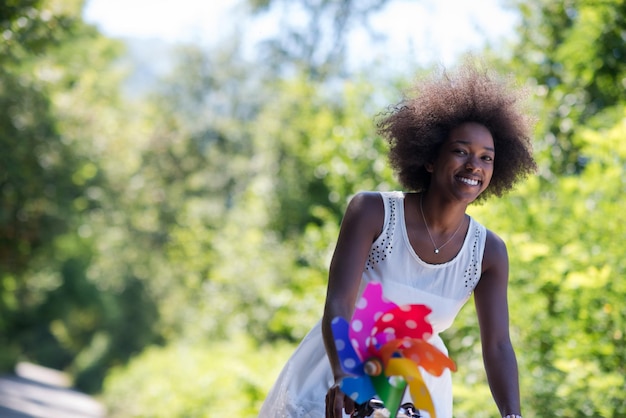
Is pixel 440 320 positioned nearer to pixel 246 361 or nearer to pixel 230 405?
pixel 230 405

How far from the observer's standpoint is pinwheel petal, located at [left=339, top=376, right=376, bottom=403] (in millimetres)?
2717

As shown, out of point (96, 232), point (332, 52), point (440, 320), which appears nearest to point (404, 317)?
point (440, 320)

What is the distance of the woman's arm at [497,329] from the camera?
349 centimetres

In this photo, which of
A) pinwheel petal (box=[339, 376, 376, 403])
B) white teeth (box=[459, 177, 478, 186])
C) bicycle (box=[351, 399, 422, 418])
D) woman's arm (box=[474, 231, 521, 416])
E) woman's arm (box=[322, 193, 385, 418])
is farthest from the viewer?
woman's arm (box=[474, 231, 521, 416])

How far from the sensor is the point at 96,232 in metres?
34.1

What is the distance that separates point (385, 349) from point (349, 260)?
0.60 meters

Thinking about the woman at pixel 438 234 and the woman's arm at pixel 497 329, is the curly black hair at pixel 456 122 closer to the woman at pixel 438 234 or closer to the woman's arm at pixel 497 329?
the woman at pixel 438 234

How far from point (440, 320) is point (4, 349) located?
2941 centimetres

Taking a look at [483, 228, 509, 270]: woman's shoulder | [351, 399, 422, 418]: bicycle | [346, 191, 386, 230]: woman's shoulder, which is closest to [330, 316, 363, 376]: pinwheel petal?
[351, 399, 422, 418]: bicycle

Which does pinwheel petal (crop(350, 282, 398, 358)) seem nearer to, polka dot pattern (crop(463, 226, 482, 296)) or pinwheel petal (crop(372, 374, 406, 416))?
pinwheel petal (crop(372, 374, 406, 416))

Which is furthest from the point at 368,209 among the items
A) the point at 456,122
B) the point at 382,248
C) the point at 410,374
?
the point at 410,374

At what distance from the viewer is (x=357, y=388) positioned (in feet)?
8.94

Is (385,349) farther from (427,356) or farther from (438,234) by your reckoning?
(438,234)

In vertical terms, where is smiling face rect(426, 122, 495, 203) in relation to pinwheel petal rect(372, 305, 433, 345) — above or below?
above
